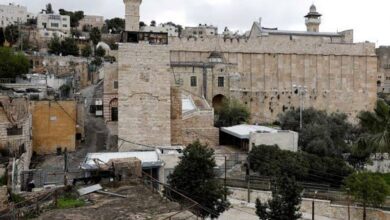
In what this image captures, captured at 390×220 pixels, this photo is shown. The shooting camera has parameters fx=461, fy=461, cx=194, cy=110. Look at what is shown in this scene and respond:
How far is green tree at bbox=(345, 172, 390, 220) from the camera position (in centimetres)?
1460

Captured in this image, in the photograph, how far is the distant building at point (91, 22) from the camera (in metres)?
78.3

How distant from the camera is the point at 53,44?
51.8 m

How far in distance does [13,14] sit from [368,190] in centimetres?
7645

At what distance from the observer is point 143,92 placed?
18.0m

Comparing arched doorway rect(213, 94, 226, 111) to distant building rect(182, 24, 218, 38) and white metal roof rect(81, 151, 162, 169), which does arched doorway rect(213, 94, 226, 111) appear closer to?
white metal roof rect(81, 151, 162, 169)

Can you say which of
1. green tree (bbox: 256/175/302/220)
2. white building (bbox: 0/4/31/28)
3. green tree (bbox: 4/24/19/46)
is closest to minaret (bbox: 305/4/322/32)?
green tree (bbox: 4/24/19/46)

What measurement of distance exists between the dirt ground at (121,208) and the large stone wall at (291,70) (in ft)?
A: 80.0

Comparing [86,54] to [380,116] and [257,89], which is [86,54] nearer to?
[257,89]

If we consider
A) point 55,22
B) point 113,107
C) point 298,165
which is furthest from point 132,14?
point 55,22

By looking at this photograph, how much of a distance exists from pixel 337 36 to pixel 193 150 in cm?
3218

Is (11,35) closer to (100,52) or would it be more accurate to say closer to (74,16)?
(100,52)

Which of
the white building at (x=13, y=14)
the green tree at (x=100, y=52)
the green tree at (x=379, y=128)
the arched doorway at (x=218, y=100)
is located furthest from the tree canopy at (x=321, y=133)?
the white building at (x=13, y=14)

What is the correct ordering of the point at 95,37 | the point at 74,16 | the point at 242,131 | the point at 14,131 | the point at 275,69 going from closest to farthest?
the point at 14,131, the point at 242,131, the point at 275,69, the point at 95,37, the point at 74,16

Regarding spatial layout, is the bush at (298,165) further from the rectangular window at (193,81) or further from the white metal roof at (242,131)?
the rectangular window at (193,81)
